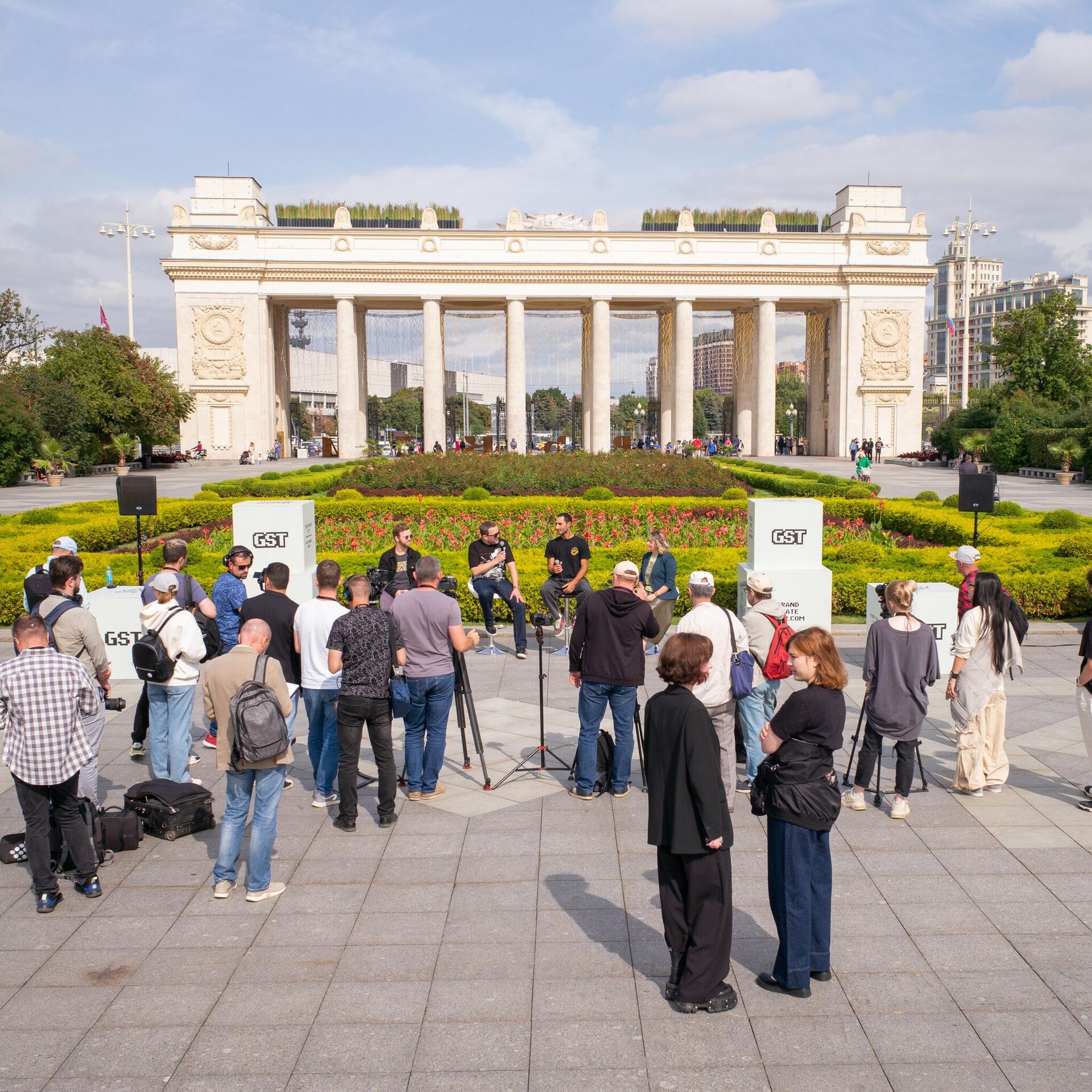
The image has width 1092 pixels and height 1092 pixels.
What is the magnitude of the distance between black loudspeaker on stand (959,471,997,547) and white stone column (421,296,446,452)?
45342mm

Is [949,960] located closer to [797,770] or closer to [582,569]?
[797,770]

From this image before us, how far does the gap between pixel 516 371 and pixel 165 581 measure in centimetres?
5216

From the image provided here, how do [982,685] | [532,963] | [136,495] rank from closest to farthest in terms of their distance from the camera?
[532,963]
[982,685]
[136,495]

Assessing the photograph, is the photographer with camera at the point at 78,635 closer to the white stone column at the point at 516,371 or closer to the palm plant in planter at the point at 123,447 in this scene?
the palm plant in planter at the point at 123,447

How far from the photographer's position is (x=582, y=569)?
42.6 feet

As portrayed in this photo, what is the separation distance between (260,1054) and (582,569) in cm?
858

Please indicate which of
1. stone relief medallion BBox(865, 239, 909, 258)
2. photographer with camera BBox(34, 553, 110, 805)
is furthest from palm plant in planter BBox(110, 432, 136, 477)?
photographer with camera BBox(34, 553, 110, 805)

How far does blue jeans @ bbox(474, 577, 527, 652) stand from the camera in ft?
42.9

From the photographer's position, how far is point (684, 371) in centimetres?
5903

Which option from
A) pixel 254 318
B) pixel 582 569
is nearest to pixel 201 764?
pixel 582 569

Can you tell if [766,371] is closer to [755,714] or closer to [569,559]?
[569,559]

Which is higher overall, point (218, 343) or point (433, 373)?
point (218, 343)

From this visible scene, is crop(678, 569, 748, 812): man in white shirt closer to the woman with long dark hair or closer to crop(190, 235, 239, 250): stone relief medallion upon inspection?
the woman with long dark hair

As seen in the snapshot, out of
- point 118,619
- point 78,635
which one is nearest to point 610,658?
point 78,635
